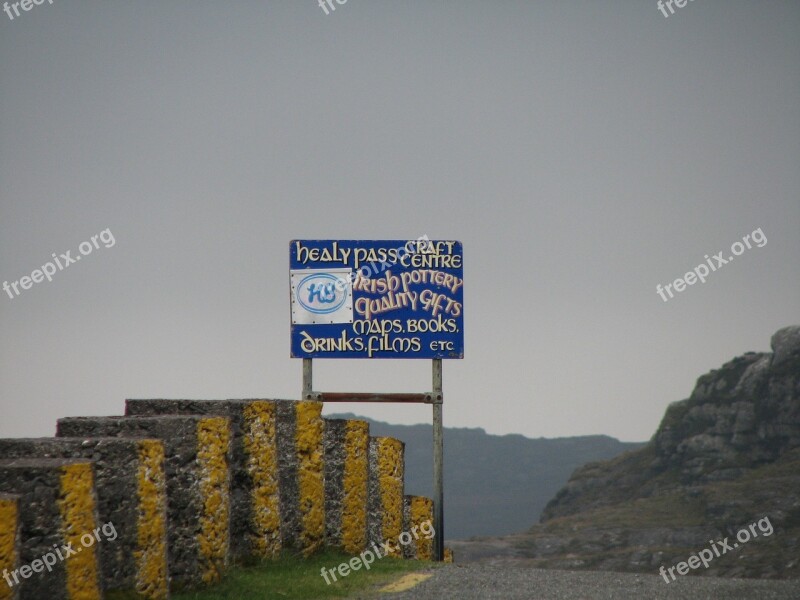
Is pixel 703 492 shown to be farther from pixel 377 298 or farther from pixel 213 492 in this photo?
pixel 213 492

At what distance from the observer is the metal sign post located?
61.3 ft

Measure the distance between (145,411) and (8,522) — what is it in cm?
476

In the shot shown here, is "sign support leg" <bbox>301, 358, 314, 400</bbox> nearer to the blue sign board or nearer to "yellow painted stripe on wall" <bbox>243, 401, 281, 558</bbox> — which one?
the blue sign board

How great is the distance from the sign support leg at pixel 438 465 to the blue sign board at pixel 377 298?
0.41 metres

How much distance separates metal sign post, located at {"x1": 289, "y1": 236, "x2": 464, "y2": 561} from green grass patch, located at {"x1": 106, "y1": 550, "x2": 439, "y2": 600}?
420cm

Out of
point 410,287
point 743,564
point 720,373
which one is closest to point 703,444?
point 720,373

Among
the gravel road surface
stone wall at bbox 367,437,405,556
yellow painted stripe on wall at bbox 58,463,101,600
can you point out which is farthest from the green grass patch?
stone wall at bbox 367,437,405,556

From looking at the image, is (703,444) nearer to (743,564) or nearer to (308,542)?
(743,564)

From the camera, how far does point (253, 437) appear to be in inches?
529

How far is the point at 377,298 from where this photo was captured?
18.9 meters

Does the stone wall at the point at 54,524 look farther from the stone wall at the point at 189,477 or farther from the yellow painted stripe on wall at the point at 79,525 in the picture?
the stone wall at the point at 189,477

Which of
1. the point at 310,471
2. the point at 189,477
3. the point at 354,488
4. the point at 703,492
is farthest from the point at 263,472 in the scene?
the point at 703,492

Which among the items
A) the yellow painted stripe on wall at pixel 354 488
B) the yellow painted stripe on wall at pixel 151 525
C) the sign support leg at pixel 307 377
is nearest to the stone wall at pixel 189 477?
the yellow painted stripe on wall at pixel 151 525

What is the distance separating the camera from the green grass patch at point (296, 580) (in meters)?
11.9
